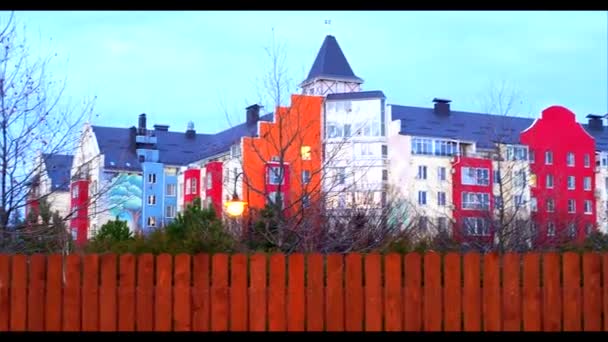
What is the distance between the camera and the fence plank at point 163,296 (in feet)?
25.1

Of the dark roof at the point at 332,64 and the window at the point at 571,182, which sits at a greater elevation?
the dark roof at the point at 332,64

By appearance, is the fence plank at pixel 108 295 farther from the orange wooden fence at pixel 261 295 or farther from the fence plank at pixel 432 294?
the fence plank at pixel 432 294

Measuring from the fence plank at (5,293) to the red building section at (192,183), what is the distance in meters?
53.8

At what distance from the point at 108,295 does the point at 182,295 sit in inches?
27.4

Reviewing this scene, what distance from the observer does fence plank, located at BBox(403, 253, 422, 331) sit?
768 centimetres

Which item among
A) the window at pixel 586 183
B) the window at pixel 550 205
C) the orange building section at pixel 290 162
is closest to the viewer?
the orange building section at pixel 290 162

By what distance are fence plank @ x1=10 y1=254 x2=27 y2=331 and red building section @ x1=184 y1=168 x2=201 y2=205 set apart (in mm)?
53859

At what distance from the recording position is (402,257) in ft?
25.3

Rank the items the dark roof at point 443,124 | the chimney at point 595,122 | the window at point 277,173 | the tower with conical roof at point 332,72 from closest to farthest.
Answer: the window at point 277,173 → the dark roof at point 443,124 → the tower with conical roof at point 332,72 → the chimney at point 595,122

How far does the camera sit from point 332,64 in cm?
6594

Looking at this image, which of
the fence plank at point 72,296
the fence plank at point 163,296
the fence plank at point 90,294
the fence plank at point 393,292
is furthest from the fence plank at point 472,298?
the fence plank at point 72,296
